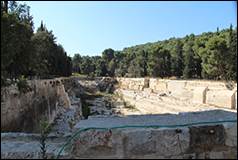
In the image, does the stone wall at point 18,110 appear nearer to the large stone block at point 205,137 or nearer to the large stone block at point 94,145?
the large stone block at point 94,145

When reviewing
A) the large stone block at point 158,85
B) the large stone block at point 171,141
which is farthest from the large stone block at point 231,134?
the large stone block at point 158,85

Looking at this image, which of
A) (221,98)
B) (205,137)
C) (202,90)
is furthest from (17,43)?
(202,90)

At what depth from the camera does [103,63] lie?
394 feet

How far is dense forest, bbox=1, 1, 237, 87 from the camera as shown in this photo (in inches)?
479

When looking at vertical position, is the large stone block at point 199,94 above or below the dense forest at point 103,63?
below

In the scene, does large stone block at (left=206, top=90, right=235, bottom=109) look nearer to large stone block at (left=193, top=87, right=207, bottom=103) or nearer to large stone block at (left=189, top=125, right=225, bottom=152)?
large stone block at (left=193, top=87, right=207, bottom=103)

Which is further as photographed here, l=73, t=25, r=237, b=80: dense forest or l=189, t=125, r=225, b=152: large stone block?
l=73, t=25, r=237, b=80: dense forest

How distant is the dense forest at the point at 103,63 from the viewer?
39.9 ft

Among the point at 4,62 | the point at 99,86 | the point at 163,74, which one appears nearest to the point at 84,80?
the point at 99,86

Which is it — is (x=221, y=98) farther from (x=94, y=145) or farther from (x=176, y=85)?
(x=94, y=145)

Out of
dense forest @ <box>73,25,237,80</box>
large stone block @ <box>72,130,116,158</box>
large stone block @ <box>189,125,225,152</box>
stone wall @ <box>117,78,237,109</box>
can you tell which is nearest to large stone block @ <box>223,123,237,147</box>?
large stone block @ <box>189,125,225,152</box>

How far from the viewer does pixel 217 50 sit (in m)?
46.5

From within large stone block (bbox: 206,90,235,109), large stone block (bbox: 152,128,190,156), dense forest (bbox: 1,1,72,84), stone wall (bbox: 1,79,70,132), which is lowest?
large stone block (bbox: 206,90,235,109)

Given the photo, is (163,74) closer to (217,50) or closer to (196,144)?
(217,50)
